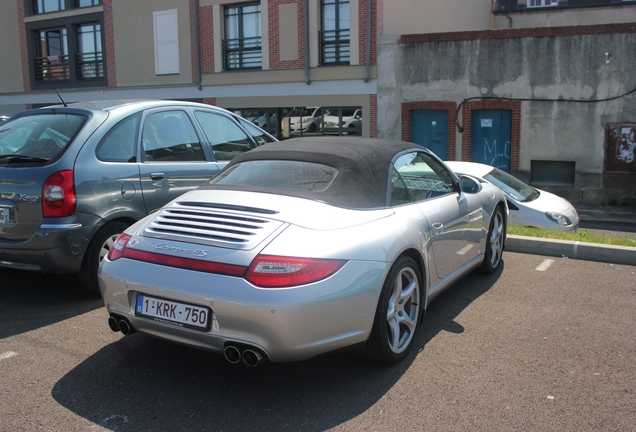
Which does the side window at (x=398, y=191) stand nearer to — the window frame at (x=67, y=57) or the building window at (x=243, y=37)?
the building window at (x=243, y=37)

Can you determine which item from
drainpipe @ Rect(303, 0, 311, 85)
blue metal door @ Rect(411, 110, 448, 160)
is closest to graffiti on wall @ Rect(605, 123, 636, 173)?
blue metal door @ Rect(411, 110, 448, 160)

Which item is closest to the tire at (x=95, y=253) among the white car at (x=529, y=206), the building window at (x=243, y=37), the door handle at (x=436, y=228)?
the door handle at (x=436, y=228)

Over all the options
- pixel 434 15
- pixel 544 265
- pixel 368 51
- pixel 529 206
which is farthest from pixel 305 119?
pixel 544 265

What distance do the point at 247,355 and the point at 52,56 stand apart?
1059 inches

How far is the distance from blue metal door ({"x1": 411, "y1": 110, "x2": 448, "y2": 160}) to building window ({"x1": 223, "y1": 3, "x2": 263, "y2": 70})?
250 inches

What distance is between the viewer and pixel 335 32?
20188 millimetres

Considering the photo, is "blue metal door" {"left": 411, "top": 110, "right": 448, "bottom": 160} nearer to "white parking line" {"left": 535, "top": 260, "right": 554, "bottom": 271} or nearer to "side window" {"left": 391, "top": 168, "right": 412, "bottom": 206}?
"white parking line" {"left": 535, "top": 260, "right": 554, "bottom": 271}

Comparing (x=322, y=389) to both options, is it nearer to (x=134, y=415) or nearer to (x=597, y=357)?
(x=134, y=415)

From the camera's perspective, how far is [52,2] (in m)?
26.2

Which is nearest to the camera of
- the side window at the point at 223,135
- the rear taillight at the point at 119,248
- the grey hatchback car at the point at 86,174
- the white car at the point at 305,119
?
the rear taillight at the point at 119,248

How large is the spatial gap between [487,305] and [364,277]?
212 cm

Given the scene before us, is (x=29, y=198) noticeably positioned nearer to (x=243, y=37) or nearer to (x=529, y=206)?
(x=529, y=206)

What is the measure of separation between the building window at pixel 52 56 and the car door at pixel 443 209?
24.8 m

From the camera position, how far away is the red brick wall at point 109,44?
24.0 metres
